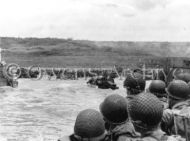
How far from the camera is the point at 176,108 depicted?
18.4 ft

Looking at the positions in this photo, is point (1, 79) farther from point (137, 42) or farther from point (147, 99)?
point (137, 42)

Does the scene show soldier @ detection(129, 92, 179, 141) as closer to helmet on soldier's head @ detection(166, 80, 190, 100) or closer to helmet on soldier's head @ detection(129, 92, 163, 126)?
helmet on soldier's head @ detection(129, 92, 163, 126)

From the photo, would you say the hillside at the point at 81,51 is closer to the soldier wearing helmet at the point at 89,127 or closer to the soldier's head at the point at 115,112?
→ the soldier's head at the point at 115,112

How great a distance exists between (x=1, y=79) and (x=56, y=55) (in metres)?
58.9

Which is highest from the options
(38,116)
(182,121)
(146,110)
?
(146,110)

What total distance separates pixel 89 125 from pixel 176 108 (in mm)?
2179

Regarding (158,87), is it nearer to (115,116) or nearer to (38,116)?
(115,116)

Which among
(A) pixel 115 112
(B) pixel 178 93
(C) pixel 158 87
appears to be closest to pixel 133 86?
(B) pixel 178 93

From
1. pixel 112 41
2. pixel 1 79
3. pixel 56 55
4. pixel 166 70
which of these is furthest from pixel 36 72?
pixel 112 41

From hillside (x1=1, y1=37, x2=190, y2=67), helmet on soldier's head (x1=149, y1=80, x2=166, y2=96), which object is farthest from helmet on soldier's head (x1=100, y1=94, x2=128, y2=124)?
hillside (x1=1, y1=37, x2=190, y2=67)

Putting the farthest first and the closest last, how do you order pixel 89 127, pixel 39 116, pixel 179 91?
pixel 39 116
pixel 179 91
pixel 89 127

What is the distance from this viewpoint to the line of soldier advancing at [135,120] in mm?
3502

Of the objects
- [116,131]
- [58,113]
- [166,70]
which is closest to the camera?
[116,131]

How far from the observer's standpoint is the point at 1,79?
75.2 feet
